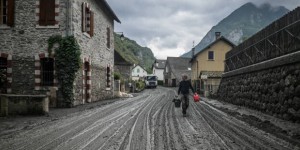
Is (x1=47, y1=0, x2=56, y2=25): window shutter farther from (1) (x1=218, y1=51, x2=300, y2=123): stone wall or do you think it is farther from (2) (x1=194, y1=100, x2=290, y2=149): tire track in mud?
(2) (x1=194, y1=100, x2=290, y2=149): tire track in mud

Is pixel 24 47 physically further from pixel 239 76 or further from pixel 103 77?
pixel 239 76

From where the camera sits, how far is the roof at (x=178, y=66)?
257 ft

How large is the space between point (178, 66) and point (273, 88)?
67.9 metres

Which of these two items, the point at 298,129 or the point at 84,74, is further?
the point at 84,74

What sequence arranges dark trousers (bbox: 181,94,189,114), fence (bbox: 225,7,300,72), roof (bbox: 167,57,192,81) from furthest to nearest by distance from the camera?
roof (bbox: 167,57,192,81) → dark trousers (bbox: 181,94,189,114) → fence (bbox: 225,7,300,72)

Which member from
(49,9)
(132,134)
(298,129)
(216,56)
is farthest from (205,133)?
(216,56)

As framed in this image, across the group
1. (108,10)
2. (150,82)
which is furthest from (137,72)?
(108,10)

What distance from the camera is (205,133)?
905 cm

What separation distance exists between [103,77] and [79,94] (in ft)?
Answer: 23.9

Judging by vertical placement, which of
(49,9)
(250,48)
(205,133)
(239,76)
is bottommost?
(205,133)

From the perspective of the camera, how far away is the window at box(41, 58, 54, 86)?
61.7ft

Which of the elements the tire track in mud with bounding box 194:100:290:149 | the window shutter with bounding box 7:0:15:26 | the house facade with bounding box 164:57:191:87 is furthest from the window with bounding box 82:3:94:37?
the house facade with bounding box 164:57:191:87

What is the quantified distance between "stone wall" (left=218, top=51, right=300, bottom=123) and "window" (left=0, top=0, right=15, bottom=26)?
45.0 feet

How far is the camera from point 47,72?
18859mm
